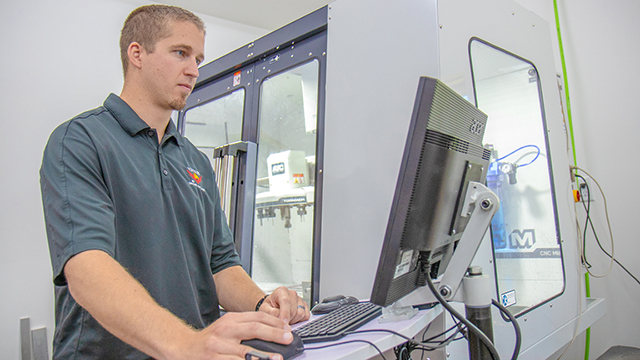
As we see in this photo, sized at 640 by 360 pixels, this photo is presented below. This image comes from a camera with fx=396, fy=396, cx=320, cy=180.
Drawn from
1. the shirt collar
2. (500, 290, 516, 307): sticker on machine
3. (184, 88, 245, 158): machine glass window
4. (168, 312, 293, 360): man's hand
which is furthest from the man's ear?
(500, 290, 516, 307): sticker on machine

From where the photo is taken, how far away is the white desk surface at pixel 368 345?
65cm

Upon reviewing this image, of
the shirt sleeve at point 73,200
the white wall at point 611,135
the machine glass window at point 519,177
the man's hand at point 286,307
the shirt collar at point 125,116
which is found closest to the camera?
the shirt sleeve at point 73,200

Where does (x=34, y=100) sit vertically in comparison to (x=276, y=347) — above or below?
above

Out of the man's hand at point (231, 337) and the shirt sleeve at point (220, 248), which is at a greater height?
the shirt sleeve at point (220, 248)

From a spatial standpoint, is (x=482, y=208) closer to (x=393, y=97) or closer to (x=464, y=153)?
(x=464, y=153)

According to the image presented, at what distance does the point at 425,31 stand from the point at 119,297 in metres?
1.14

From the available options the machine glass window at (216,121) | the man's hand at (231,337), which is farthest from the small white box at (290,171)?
the man's hand at (231,337)

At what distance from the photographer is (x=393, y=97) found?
1336 mm

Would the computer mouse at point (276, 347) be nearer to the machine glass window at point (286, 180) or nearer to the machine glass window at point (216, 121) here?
the machine glass window at point (286, 180)

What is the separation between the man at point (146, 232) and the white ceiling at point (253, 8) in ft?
6.50

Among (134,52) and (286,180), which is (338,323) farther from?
(286,180)

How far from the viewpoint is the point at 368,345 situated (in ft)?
2.25

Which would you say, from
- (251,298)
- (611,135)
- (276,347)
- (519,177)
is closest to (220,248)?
(251,298)

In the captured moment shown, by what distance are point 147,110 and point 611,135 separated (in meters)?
2.31
